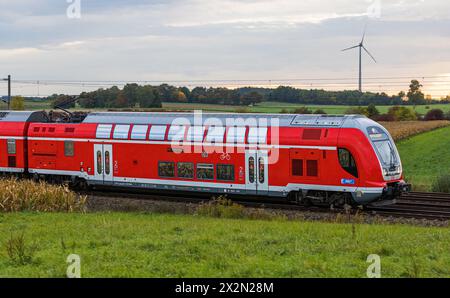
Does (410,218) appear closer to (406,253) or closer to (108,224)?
(406,253)

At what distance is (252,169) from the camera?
2523 cm

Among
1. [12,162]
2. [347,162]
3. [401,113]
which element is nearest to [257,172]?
[347,162]

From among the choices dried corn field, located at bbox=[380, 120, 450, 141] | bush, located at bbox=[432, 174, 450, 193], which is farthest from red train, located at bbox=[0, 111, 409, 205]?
dried corn field, located at bbox=[380, 120, 450, 141]

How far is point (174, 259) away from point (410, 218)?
1177cm

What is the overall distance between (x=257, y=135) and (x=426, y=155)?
32.8m

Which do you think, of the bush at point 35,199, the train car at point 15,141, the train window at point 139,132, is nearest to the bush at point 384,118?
the train car at point 15,141

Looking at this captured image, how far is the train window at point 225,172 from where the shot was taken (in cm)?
2577

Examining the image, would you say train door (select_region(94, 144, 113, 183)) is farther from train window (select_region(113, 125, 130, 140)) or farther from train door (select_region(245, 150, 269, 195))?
train door (select_region(245, 150, 269, 195))

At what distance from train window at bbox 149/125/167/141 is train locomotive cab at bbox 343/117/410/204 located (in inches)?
337

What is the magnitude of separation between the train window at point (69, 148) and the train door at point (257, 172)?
33.6 ft

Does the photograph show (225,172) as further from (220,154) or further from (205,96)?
(205,96)

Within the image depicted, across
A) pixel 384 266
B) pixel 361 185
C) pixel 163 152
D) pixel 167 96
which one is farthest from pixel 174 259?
pixel 167 96

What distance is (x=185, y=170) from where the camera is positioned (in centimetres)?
2711

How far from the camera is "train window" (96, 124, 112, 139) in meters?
29.9
